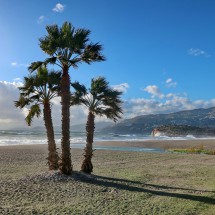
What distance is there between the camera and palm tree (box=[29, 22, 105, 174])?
59.5ft

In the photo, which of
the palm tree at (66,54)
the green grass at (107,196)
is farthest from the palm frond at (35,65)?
the green grass at (107,196)

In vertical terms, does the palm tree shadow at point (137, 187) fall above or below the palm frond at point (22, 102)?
below

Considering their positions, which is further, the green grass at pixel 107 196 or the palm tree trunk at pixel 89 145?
the palm tree trunk at pixel 89 145

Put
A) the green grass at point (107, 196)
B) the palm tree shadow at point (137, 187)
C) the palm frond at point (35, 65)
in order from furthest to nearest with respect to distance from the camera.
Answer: the palm frond at point (35, 65)
the palm tree shadow at point (137, 187)
the green grass at point (107, 196)

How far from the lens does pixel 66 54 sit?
61.1 feet

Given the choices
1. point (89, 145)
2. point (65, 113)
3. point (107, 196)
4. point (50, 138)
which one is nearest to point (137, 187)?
point (107, 196)

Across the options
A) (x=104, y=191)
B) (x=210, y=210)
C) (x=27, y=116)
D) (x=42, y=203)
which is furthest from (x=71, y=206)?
(x=27, y=116)

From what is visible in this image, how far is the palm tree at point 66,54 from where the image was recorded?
18141 millimetres

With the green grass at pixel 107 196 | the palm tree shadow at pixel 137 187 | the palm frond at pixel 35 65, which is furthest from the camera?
the palm frond at pixel 35 65

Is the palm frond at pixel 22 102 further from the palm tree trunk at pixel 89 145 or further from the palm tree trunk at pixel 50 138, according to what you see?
the palm tree trunk at pixel 89 145

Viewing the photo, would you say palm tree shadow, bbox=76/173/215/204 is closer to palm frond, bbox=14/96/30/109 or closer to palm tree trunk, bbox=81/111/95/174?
palm tree trunk, bbox=81/111/95/174

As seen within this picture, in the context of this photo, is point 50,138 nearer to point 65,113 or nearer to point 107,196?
point 65,113

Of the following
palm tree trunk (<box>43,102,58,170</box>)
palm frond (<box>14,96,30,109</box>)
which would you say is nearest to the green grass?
palm tree trunk (<box>43,102,58,170</box>)

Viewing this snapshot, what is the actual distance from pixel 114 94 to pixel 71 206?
385 inches
